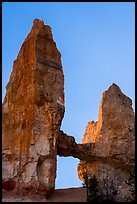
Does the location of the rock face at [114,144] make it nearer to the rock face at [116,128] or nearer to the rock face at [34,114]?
the rock face at [116,128]

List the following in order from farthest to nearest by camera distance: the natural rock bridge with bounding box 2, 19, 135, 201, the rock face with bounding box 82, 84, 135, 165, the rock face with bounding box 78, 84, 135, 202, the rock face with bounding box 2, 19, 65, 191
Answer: the rock face with bounding box 82, 84, 135, 165
the rock face with bounding box 78, 84, 135, 202
the natural rock bridge with bounding box 2, 19, 135, 201
the rock face with bounding box 2, 19, 65, 191

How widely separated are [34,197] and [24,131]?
443cm

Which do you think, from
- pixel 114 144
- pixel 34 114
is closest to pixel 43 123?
pixel 34 114

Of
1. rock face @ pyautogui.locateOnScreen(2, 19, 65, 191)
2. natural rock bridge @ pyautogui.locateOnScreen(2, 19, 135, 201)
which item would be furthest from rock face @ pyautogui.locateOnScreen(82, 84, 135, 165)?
rock face @ pyautogui.locateOnScreen(2, 19, 65, 191)

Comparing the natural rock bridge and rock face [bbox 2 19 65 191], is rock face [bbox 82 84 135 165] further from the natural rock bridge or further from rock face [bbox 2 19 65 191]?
rock face [bbox 2 19 65 191]

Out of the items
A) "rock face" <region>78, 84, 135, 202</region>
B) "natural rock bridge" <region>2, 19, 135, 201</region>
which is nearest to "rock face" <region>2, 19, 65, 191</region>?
"natural rock bridge" <region>2, 19, 135, 201</region>

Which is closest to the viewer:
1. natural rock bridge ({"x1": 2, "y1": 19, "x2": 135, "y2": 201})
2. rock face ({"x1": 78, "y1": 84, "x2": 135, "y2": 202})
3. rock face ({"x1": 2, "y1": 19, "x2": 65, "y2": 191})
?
rock face ({"x1": 2, "y1": 19, "x2": 65, "y2": 191})

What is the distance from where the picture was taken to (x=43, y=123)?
23422 mm

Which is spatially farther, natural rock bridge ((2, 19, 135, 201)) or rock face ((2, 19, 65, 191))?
natural rock bridge ((2, 19, 135, 201))

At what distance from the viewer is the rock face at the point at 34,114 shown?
2241cm

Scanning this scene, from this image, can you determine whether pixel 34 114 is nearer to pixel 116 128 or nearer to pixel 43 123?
pixel 43 123

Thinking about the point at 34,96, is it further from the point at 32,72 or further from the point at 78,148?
the point at 78,148

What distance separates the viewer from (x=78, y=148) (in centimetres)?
2608

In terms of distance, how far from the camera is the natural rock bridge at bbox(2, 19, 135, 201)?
22.5m
